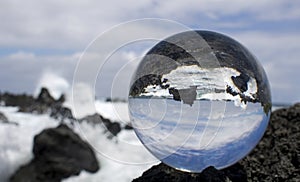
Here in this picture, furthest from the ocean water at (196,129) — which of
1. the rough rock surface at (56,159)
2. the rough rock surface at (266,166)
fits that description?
the rough rock surface at (56,159)

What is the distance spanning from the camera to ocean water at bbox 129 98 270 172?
313 cm

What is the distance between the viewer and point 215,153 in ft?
10.9

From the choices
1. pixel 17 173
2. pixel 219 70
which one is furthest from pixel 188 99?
pixel 17 173

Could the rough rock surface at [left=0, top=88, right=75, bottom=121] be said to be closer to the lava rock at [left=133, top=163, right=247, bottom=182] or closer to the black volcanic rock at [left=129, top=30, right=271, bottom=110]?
the lava rock at [left=133, top=163, right=247, bottom=182]

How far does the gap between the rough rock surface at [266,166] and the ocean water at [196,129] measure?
0.13m

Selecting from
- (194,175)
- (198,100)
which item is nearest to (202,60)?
(198,100)

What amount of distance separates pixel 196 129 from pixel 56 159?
18.9 ft

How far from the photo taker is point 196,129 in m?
3.15

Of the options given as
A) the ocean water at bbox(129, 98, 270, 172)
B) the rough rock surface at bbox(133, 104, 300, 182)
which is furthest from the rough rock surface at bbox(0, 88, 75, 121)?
the ocean water at bbox(129, 98, 270, 172)

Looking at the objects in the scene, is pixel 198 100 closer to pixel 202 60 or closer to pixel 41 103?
pixel 202 60

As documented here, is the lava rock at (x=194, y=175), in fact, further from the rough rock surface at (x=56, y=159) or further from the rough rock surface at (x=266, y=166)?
the rough rock surface at (x=56, y=159)

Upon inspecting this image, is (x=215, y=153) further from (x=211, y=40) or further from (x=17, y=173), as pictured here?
(x=17, y=173)

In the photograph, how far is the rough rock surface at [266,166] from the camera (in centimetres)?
347

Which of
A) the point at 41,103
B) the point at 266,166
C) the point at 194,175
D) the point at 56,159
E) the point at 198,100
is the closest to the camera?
the point at 198,100
